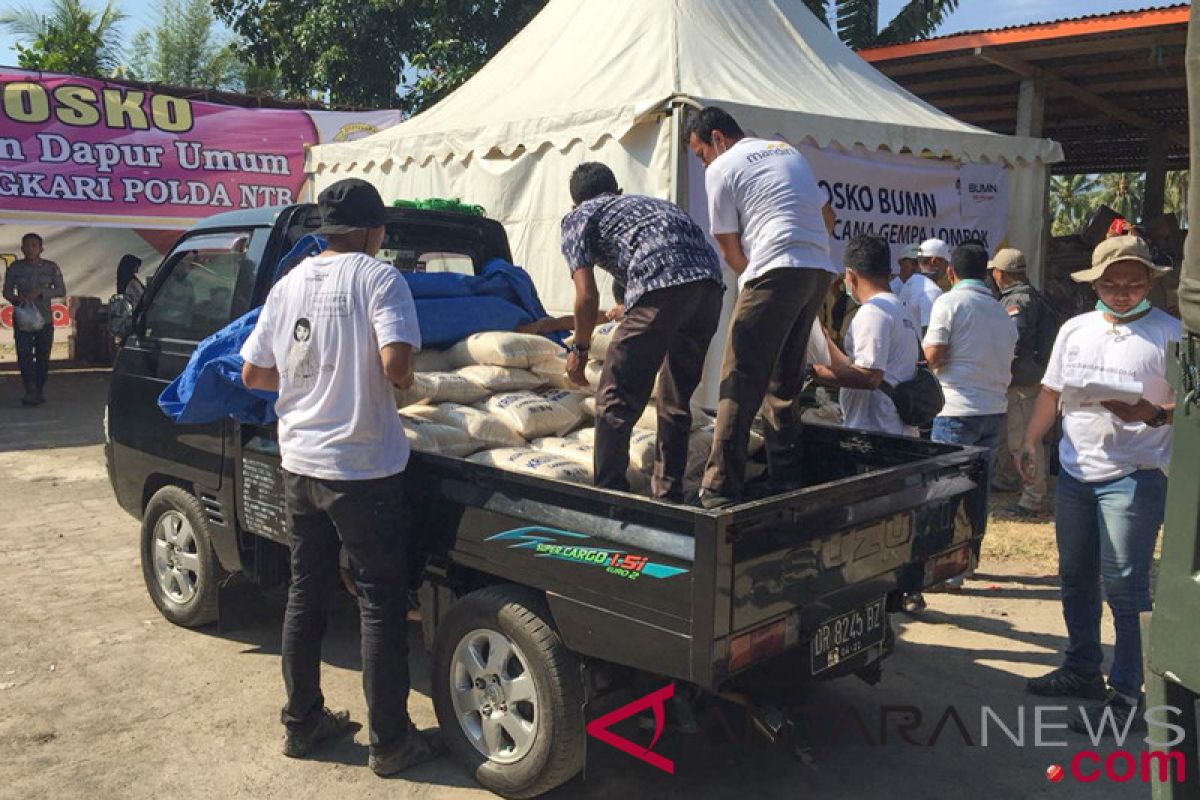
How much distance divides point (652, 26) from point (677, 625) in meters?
6.72

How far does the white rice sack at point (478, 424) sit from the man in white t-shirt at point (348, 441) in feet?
1.69

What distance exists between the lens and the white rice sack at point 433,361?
446 cm

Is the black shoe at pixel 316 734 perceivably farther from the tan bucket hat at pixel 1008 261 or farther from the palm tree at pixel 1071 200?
the palm tree at pixel 1071 200

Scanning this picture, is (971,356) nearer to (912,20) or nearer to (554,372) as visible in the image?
(554,372)

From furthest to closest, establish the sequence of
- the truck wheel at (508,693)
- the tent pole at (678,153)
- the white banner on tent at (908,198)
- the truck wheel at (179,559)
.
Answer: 1. the white banner on tent at (908,198)
2. the tent pole at (678,153)
3. the truck wheel at (179,559)
4. the truck wheel at (508,693)

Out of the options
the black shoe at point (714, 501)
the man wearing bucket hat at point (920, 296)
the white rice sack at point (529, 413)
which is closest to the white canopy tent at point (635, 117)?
the man wearing bucket hat at point (920, 296)

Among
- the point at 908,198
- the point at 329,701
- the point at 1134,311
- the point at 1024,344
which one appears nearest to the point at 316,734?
the point at 329,701

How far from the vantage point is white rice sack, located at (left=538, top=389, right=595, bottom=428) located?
439cm

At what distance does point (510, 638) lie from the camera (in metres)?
3.23

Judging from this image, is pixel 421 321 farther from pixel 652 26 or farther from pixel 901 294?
pixel 652 26

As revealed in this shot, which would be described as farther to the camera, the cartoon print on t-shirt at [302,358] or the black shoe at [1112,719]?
the black shoe at [1112,719]

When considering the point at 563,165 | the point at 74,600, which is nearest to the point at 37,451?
the point at 74,600

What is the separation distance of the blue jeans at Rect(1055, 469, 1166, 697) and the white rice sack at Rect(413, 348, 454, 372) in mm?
2667

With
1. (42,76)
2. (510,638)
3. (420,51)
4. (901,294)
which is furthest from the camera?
(420,51)
